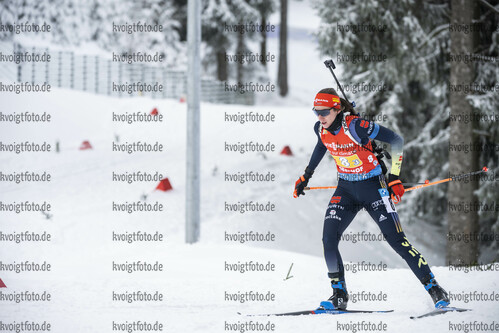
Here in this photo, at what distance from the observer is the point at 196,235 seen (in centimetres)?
949

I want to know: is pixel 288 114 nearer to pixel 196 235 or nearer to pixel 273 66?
pixel 196 235

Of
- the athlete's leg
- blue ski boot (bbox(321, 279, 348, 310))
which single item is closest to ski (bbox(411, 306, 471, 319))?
blue ski boot (bbox(321, 279, 348, 310))

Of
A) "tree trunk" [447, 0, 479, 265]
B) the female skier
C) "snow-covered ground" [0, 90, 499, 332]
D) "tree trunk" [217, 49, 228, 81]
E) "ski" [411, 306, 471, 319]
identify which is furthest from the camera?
"tree trunk" [217, 49, 228, 81]

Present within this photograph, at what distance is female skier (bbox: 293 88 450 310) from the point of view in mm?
5184

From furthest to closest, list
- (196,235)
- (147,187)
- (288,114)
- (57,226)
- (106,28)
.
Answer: (106,28) → (288,114) → (147,187) → (57,226) → (196,235)

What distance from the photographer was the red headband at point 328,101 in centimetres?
528

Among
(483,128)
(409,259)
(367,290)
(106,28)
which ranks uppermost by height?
(106,28)

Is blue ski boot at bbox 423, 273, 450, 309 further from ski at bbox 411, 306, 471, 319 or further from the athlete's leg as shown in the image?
the athlete's leg

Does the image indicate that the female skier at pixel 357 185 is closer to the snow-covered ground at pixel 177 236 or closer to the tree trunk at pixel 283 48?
the snow-covered ground at pixel 177 236

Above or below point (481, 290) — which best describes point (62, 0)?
above

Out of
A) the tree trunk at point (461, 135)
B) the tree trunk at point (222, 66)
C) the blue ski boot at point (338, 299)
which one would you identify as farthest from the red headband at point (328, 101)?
the tree trunk at point (222, 66)

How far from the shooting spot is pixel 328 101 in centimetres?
528

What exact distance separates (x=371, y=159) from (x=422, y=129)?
8.54 metres

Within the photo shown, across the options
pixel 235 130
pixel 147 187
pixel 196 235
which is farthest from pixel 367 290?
pixel 235 130
